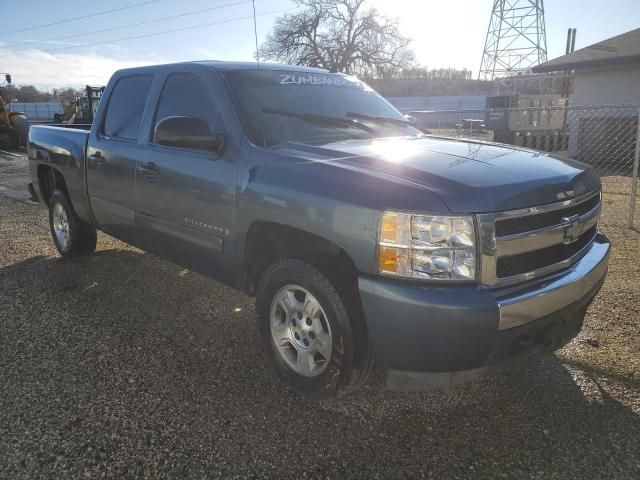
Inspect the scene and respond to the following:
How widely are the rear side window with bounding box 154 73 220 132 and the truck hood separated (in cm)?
76

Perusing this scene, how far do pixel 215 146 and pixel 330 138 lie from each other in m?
0.75

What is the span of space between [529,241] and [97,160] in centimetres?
375

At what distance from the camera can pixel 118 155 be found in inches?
168

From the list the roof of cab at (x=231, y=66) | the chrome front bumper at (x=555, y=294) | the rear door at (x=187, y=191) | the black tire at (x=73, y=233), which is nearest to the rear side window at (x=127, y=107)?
the roof of cab at (x=231, y=66)

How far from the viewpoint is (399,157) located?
2.83m

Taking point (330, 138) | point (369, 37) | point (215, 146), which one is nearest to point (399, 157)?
point (330, 138)

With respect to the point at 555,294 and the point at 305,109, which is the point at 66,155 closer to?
the point at 305,109

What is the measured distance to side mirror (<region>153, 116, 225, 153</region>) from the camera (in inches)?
125

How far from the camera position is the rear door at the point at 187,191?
3.29 m

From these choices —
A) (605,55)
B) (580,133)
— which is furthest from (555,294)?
(605,55)

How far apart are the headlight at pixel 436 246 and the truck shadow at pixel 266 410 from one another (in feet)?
2.98

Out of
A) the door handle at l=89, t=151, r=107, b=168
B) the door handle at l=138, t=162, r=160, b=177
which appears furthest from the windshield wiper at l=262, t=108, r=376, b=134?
the door handle at l=89, t=151, r=107, b=168

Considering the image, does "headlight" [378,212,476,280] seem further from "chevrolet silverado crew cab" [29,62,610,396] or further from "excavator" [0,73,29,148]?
"excavator" [0,73,29,148]

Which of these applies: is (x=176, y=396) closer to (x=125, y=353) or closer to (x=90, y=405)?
(x=90, y=405)
